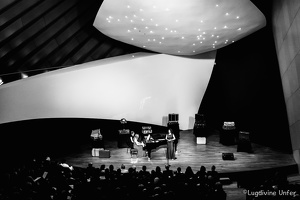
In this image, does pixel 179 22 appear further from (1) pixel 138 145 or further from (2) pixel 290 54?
(1) pixel 138 145

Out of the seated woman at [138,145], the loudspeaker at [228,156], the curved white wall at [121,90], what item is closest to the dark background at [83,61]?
the curved white wall at [121,90]

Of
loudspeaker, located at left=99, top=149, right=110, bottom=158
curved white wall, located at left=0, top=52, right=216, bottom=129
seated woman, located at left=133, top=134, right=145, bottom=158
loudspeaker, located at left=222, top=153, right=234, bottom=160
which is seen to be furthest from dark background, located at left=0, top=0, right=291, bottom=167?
seated woman, located at left=133, top=134, right=145, bottom=158

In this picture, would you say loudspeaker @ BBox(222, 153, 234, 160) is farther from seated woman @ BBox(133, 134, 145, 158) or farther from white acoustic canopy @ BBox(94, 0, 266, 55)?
white acoustic canopy @ BBox(94, 0, 266, 55)

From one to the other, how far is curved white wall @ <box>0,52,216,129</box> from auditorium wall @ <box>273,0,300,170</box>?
3.42 m

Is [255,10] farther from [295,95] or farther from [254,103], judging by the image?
[254,103]

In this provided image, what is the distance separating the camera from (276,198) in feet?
20.2

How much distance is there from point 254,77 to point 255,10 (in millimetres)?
3068

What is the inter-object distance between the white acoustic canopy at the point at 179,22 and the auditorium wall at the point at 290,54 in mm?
679

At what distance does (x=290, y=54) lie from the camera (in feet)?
35.6

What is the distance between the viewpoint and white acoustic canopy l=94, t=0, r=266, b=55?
35.9ft

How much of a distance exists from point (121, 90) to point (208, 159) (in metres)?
4.45

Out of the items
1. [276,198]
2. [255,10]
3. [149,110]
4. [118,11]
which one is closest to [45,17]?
[118,11]

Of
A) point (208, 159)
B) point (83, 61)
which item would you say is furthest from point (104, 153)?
point (83, 61)

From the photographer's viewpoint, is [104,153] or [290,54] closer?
[290,54]
